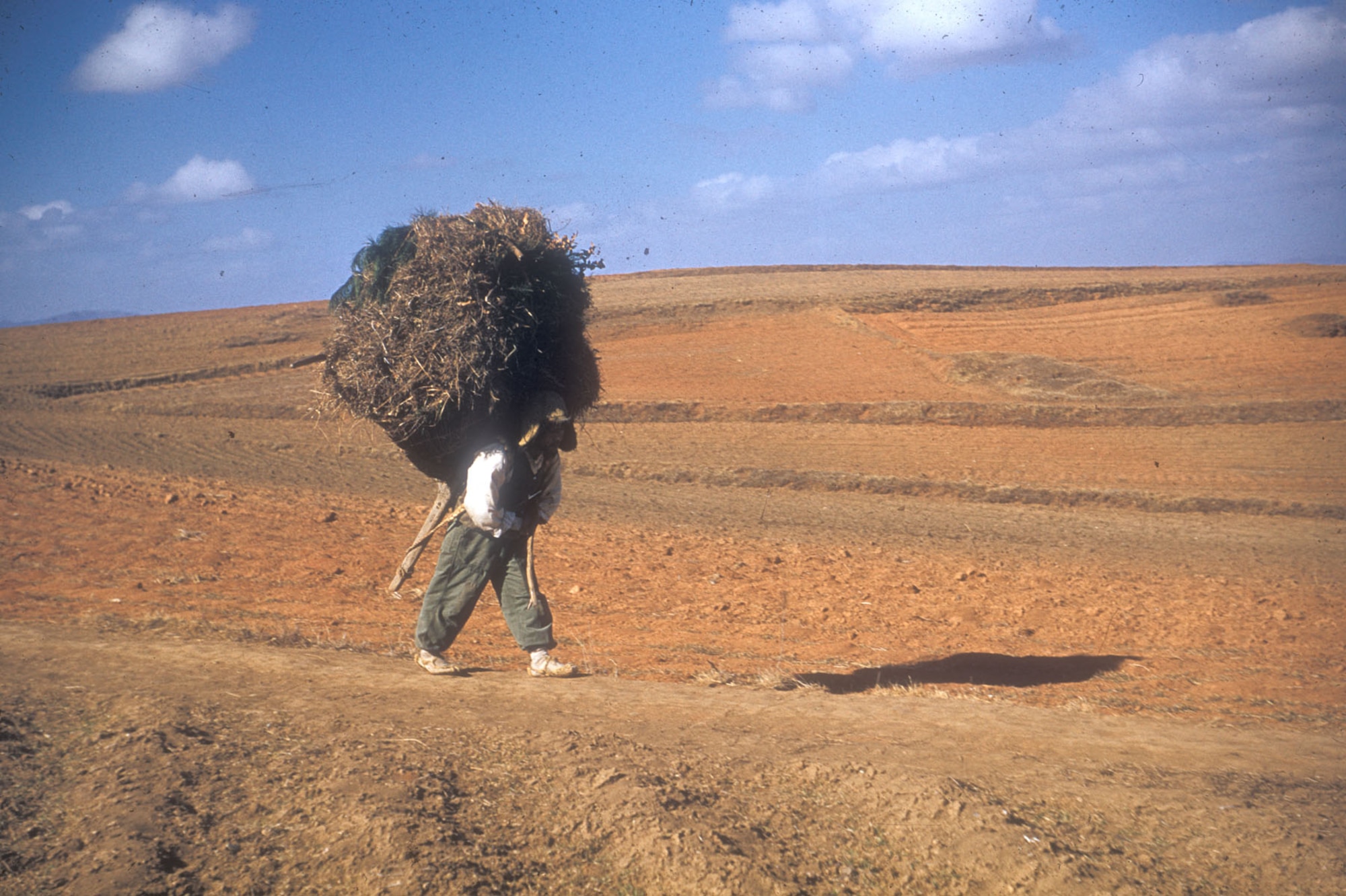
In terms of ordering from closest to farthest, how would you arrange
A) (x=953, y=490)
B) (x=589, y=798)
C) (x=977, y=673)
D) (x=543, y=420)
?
1. (x=589, y=798)
2. (x=543, y=420)
3. (x=977, y=673)
4. (x=953, y=490)

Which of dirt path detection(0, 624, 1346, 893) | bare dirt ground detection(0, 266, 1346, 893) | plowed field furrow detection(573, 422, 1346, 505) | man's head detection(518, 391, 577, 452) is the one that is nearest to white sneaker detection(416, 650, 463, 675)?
bare dirt ground detection(0, 266, 1346, 893)

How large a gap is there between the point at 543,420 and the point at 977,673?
3.87m

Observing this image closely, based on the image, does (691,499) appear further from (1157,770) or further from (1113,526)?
(1157,770)

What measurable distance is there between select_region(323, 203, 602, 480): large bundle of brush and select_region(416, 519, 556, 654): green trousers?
0.41m

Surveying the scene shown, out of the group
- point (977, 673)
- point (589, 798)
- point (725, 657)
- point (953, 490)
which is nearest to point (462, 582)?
point (589, 798)

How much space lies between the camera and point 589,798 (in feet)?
11.0

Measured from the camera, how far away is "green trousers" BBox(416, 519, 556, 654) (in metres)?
5.25

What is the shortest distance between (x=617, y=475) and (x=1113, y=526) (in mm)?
7495

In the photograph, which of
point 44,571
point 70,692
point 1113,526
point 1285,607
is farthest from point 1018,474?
point 70,692

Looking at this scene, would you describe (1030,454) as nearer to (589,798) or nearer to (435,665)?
(435,665)

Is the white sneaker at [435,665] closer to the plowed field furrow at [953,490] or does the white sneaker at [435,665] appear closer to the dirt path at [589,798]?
the dirt path at [589,798]

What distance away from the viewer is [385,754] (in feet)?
11.8

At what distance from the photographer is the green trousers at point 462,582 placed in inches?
207

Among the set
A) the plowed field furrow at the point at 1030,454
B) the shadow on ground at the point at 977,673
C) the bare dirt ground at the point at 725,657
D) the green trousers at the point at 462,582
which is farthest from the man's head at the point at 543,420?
the plowed field furrow at the point at 1030,454
